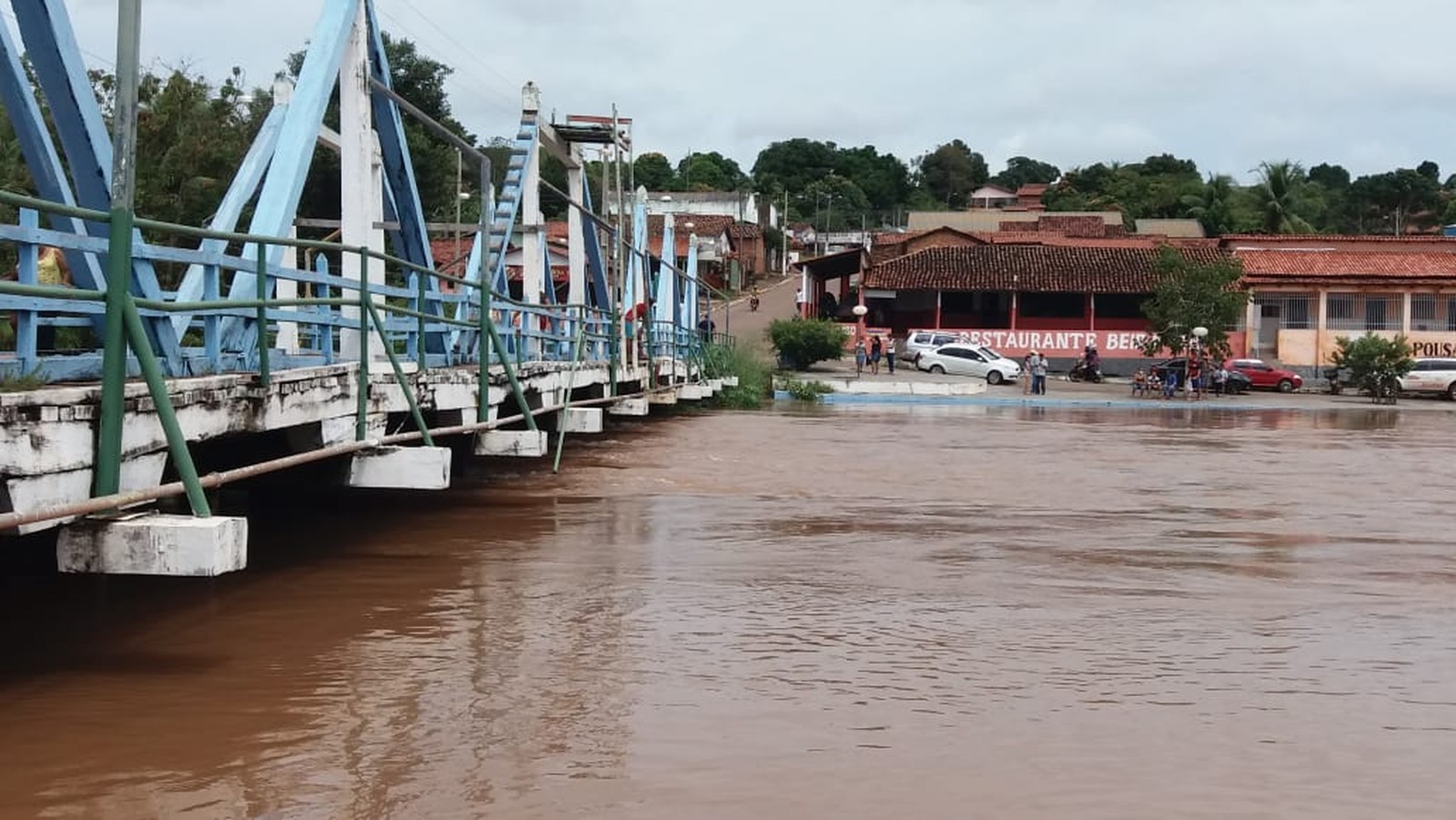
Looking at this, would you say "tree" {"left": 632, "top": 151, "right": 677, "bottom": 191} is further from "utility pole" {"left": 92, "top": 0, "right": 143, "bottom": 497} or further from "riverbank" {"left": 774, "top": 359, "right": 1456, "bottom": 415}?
"utility pole" {"left": 92, "top": 0, "right": 143, "bottom": 497}

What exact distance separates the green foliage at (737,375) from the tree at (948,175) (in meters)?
105

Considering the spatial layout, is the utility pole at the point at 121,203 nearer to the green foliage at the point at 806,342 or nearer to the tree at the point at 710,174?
the green foliage at the point at 806,342

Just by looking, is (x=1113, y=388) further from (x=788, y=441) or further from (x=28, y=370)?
(x=28, y=370)

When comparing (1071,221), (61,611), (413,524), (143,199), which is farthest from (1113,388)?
(61,611)

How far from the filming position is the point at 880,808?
5398 mm

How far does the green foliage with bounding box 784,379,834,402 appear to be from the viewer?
40.7 metres

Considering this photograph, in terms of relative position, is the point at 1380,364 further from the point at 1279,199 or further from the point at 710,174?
the point at 710,174

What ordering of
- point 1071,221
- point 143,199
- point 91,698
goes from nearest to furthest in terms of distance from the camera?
point 91,698 < point 143,199 < point 1071,221

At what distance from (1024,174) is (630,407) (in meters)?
140

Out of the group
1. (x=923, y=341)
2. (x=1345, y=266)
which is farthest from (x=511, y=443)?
(x=1345, y=266)

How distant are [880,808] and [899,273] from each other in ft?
168

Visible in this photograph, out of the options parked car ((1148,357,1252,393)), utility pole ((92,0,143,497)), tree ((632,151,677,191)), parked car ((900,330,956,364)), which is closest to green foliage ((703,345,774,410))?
parked car ((900,330,956,364))

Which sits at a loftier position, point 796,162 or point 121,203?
point 796,162

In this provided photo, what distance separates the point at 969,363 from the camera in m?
50.5
